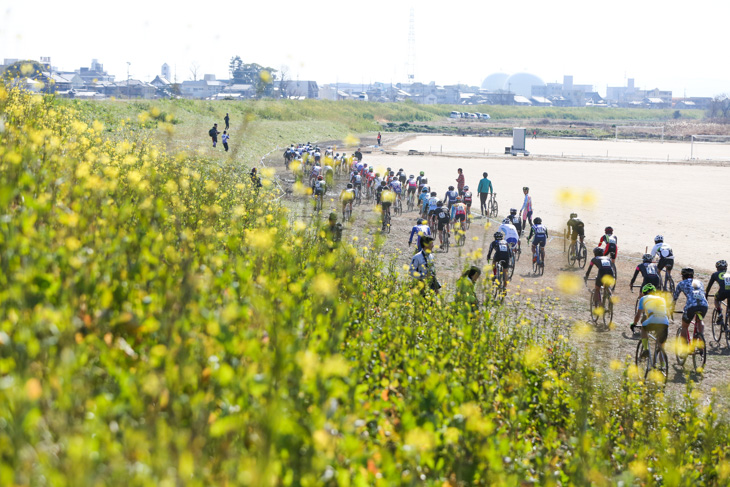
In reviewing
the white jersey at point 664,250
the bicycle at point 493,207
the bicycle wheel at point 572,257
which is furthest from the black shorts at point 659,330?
the bicycle at point 493,207

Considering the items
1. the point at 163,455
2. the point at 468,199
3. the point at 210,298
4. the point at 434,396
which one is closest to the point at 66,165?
the point at 210,298

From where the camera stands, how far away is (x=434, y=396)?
4.71 m

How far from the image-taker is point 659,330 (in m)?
9.75

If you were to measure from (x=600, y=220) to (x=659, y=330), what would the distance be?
1438cm

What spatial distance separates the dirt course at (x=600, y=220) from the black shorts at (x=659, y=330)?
0.51m

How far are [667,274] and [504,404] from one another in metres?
9.07

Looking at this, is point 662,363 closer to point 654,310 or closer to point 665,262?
point 654,310

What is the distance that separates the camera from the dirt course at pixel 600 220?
10.8m

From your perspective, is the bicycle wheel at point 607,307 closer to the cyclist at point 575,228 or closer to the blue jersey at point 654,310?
the blue jersey at point 654,310

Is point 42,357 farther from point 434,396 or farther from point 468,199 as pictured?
point 468,199

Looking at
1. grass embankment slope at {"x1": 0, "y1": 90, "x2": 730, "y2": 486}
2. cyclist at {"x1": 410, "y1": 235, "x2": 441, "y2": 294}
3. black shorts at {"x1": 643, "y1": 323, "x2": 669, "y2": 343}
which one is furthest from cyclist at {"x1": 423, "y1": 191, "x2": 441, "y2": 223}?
grass embankment slope at {"x1": 0, "y1": 90, "x2": 730, "y2": 486}

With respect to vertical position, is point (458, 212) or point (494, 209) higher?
point (458, 212)

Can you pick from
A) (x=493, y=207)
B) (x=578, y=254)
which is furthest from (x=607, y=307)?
(x=493, y=207)

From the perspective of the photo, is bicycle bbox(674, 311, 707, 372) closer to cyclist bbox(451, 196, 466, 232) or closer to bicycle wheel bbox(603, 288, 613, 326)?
bicycle wheel bbox(603, 288, 613, 326)
